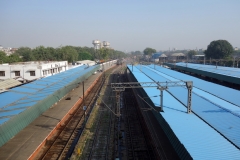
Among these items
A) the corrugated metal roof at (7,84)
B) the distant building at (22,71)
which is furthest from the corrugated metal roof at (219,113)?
the distant building at (22,71)

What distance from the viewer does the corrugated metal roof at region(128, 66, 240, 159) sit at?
28.7 feet

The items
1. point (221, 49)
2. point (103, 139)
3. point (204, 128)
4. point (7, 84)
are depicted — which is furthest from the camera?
point (221, 49)

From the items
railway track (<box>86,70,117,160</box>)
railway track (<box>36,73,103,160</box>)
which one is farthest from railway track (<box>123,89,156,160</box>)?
railway track (<box>36,73,103,160</box>)

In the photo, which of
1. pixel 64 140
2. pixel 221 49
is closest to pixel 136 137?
pixel 64 140

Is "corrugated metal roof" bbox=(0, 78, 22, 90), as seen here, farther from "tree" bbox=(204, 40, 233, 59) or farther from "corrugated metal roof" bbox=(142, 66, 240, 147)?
"tree" bbox=(204, 40, 233, 59)

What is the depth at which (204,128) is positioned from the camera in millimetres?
11445

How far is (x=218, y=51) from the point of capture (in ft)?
232

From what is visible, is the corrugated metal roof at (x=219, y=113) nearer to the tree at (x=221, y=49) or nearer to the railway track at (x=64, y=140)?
the railway track at (x=64, y=140)

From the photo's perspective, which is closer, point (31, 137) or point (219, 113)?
point (219, 113)

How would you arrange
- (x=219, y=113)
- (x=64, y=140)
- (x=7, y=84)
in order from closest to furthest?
(x=219, y=113)
(x=64, y=140)
(x=7, y=84)

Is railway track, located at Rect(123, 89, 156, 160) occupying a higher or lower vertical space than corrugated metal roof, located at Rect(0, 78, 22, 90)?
lower

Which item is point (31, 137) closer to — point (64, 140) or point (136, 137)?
point (64, 140)

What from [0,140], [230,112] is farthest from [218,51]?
[0,140]

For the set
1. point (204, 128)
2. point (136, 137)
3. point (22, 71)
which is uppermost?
point (22, 71)
